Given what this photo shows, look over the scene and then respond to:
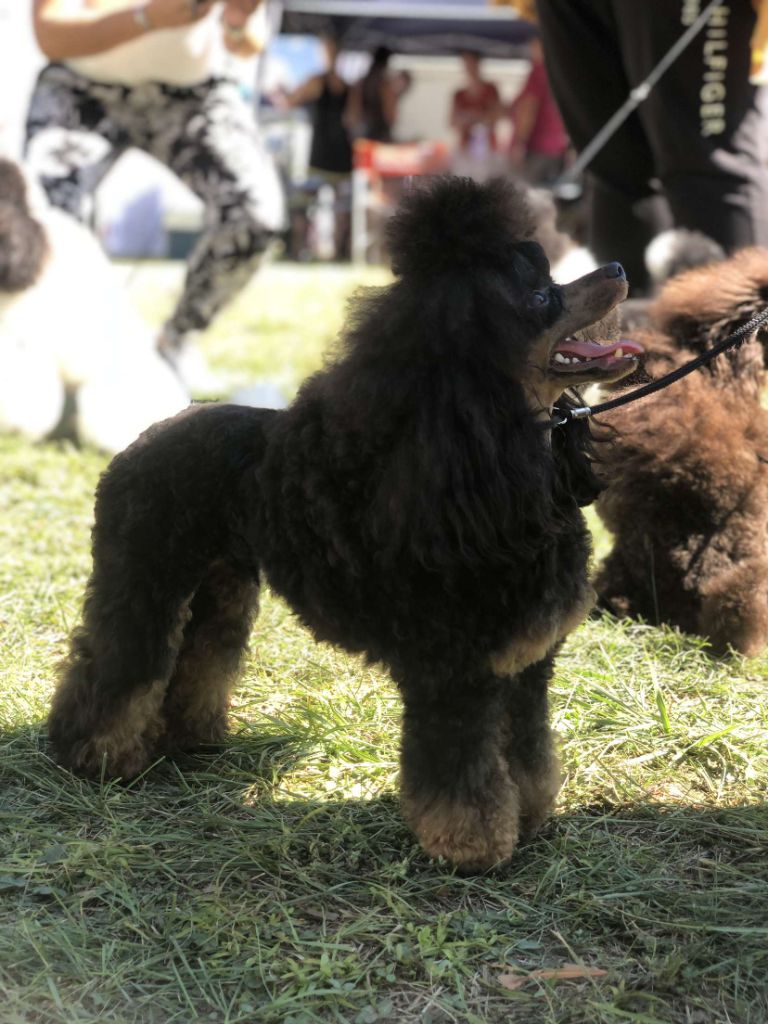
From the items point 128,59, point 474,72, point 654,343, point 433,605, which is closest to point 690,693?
point 654,343

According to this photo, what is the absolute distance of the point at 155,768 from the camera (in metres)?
2.50

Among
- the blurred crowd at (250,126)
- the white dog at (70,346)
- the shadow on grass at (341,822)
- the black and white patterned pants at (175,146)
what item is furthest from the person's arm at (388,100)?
the shadow on grass at (341,822)

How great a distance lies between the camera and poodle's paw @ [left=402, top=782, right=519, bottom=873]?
202 centimetres

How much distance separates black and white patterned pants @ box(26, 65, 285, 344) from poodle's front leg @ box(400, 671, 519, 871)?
3.45 meters

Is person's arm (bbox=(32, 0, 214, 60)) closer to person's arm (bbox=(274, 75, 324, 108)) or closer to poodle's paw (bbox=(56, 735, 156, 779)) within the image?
poodle's paw (bbox=(56, 735, 156, 779))

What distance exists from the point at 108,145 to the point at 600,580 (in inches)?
119

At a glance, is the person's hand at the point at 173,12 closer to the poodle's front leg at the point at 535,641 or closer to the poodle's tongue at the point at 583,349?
the poodle's tongue at the point at 583,349

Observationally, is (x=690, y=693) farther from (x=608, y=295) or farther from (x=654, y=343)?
(x=608, y=295)

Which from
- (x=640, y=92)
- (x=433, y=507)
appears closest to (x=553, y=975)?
(x=433, y=507)

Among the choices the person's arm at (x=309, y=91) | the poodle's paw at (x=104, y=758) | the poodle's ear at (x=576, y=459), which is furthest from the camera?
the person's arm at (x=309, y=91)

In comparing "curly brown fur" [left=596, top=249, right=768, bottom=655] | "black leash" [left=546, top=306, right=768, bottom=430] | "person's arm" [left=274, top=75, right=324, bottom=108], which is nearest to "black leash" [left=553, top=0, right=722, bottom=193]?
"curly brown fur" [left=596, top=249, right=768, bottom=655]

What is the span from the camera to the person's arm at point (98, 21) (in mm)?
4336

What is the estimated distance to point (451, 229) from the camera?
1.86 metres

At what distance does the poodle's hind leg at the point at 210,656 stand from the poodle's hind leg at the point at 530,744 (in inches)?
23.4
